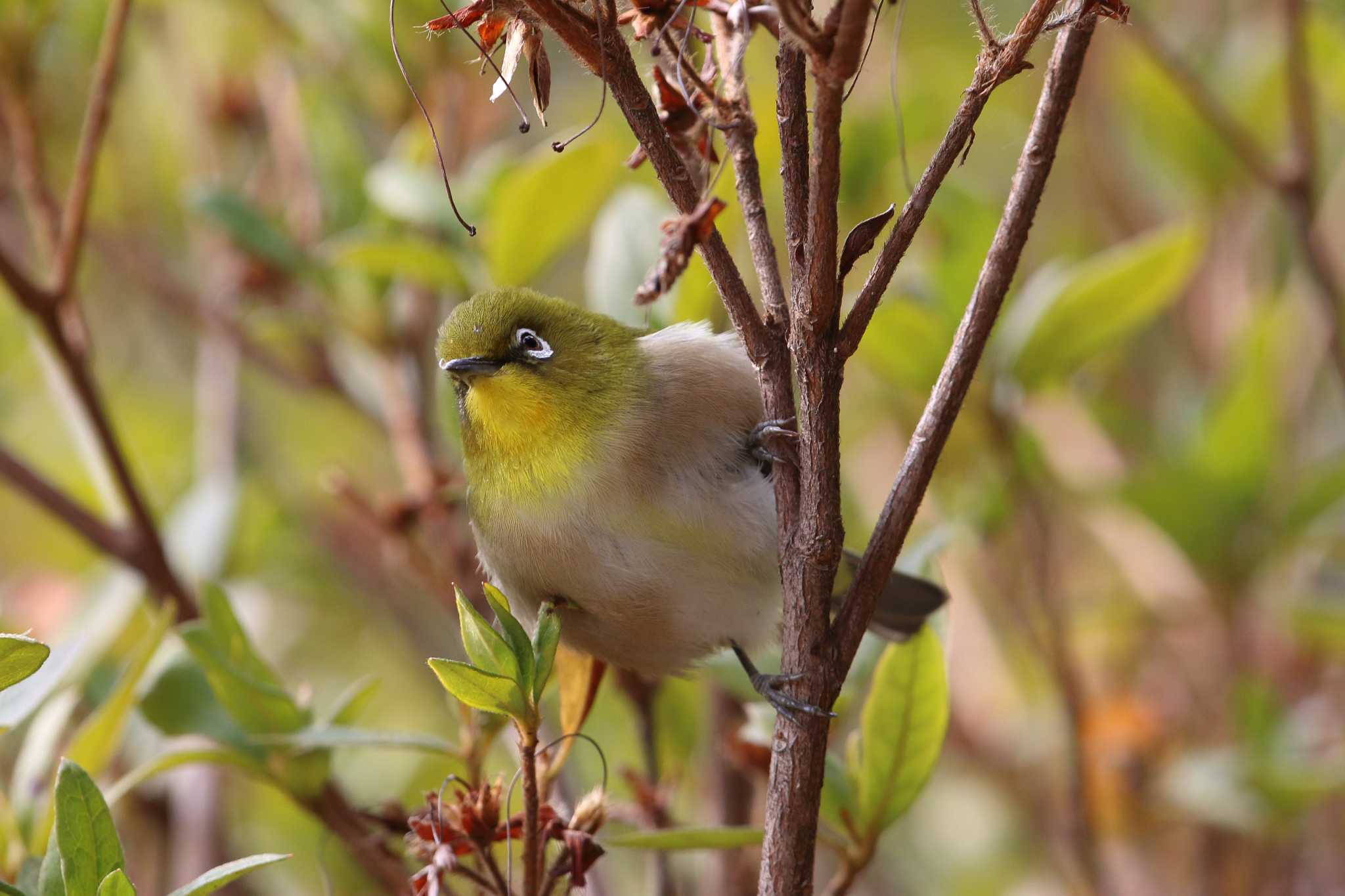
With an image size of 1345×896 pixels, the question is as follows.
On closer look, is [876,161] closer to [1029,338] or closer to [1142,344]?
[1029,338]

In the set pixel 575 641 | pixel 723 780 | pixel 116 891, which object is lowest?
pixel 116 891

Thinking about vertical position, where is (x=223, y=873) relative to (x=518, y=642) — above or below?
below

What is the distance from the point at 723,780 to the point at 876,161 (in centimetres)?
111

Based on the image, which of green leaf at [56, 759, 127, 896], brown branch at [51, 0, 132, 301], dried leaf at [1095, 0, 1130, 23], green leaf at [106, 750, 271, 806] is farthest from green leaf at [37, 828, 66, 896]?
dried leaf at [1095, 0, 1130, 23]

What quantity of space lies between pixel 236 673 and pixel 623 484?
551 mm

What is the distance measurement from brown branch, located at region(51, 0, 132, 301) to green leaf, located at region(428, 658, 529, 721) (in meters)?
1.15

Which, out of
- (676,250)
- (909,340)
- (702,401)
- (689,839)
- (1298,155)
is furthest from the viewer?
(1298,155)

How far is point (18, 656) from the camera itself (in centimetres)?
111

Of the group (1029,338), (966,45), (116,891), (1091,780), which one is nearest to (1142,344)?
(966,45)

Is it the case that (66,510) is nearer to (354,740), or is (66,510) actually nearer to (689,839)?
(354,740)

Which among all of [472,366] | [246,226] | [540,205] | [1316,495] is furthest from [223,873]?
[1316,495]

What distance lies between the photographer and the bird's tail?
1735mm

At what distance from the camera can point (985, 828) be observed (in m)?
3.00

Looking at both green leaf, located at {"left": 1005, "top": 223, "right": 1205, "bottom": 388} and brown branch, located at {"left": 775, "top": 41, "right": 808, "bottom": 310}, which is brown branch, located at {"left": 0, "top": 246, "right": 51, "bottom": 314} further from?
green leaf, located at {"left": 1005, "top": 223, "right": 1205, "bottom": 388}
